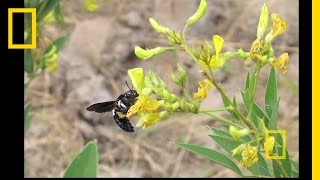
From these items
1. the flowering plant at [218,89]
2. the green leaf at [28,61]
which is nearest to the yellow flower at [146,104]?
the flowering plant at [218,89]

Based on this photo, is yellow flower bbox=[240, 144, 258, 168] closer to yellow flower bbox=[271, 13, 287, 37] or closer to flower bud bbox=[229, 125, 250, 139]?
flower bud bbox=[229, 125, 250, 139]

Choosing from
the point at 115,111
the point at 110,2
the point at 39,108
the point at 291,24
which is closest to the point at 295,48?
the point at 291,24

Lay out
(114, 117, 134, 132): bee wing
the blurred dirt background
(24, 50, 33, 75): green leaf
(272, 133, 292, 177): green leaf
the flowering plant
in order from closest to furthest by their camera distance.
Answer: the flowering plant < (272, 133, 292, 177): green leaf < (114, 117, 134, 132): bee wing < (24, 50, 33, 75): green leaf < the blurred dirt background

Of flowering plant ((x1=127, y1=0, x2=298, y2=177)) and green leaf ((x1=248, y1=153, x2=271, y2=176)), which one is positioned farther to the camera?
green leaf ((x1=248, y1=153, x2=271, y2=176))

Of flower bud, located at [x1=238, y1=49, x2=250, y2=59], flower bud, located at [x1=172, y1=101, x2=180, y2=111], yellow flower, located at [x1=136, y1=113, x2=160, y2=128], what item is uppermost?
flower bud, located at [x1=238, y1=49, x2=250, y2=59]

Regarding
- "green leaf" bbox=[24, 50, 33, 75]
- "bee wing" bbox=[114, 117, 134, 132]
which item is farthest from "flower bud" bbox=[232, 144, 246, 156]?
"green leaf" bbox=[24, 50, 33, 75]

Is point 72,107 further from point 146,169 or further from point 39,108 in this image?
point 146,169

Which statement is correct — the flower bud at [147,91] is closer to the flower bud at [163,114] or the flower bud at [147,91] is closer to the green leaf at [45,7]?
the flower bud at [163,114]
